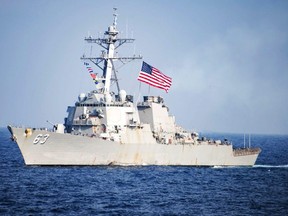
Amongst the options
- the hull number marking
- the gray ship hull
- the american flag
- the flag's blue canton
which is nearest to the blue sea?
the gray ship hull

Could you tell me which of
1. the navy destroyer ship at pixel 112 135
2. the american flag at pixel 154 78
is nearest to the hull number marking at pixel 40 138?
the navy destroyer ship at pixel 112 135

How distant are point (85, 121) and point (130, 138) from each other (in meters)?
3.33

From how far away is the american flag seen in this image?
140 feet

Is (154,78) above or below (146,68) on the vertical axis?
below

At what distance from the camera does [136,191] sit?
98.1ft

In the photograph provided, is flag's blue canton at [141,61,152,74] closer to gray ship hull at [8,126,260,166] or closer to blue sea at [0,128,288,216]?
gray ship hull at [8,126,260,166]

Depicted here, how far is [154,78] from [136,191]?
1510 cm

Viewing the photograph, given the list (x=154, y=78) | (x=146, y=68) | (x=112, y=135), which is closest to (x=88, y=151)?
(x=112, y=135)

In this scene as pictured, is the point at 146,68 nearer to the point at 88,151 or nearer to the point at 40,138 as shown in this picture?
the point at 88,151

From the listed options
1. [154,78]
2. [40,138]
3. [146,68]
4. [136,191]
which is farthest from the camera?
[154,78]

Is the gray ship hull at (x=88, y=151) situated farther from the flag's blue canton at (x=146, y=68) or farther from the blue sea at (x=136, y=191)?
the flag's blue canton at (x=146, y=68)

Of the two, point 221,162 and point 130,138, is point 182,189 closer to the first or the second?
point 130,138

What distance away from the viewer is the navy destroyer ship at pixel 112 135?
37.0 metres

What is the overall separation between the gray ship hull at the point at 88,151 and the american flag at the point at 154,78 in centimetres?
451
